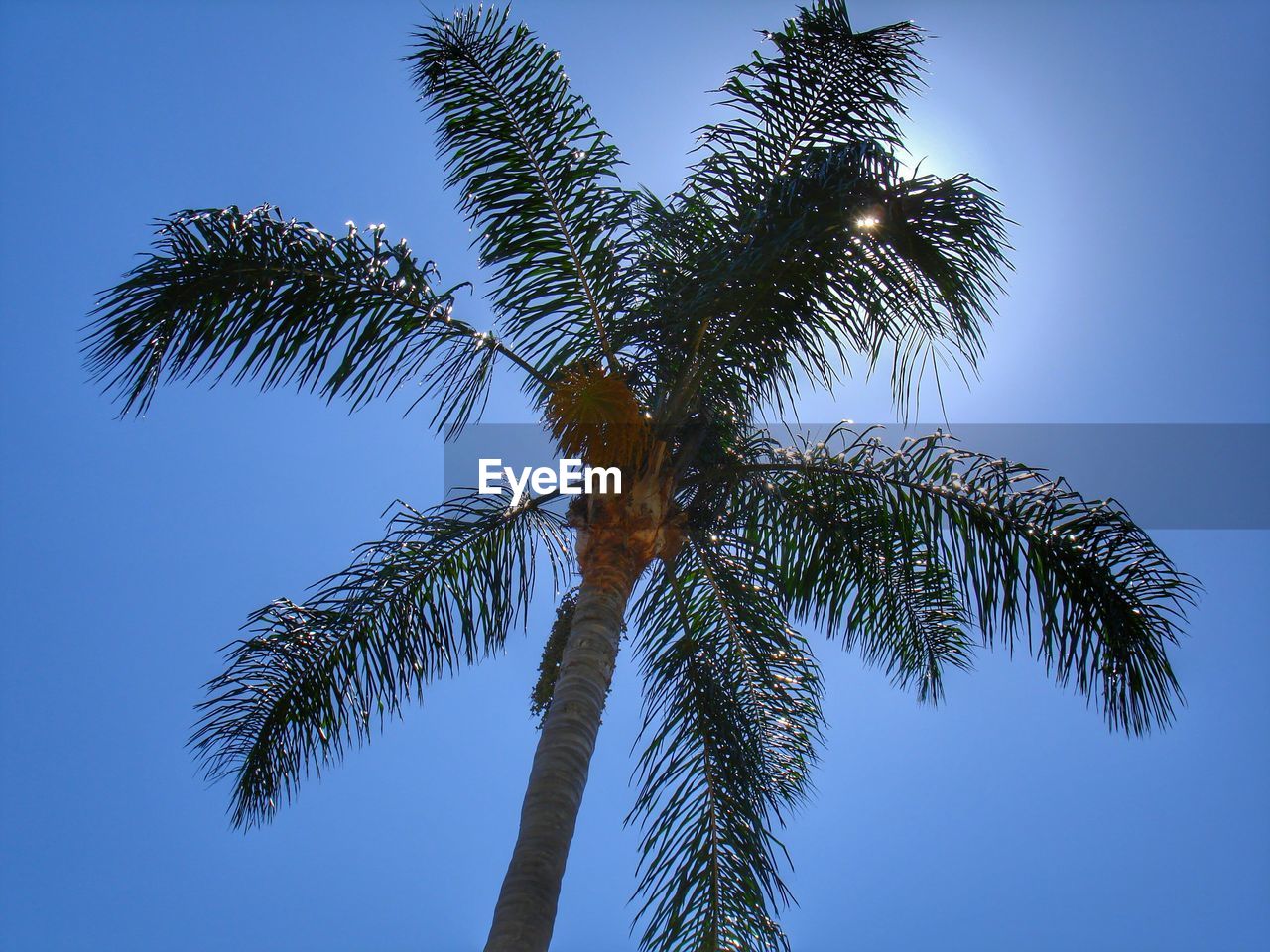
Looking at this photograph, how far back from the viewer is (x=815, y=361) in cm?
786

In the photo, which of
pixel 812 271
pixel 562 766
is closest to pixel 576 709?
pixel 562 766

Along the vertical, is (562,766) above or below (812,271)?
below

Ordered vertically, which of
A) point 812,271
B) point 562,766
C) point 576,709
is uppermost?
point 812,271

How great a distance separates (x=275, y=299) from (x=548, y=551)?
3138 mm

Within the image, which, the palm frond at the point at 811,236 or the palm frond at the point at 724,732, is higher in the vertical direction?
the palm frond at the point at 811,236

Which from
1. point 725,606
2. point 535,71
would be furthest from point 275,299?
point 725,606

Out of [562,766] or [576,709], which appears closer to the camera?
[562,766]

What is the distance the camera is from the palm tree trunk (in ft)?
18.5

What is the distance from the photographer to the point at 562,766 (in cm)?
650

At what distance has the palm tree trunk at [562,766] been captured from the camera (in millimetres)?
5652

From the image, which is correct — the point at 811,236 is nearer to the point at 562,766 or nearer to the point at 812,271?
the point at 812,271

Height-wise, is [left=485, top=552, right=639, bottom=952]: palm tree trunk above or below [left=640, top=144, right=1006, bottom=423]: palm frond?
below

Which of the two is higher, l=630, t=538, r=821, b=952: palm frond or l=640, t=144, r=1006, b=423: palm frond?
l=640, t=144, r=1006, b=423: palm frond

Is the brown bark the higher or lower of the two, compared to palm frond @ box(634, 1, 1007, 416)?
lower
